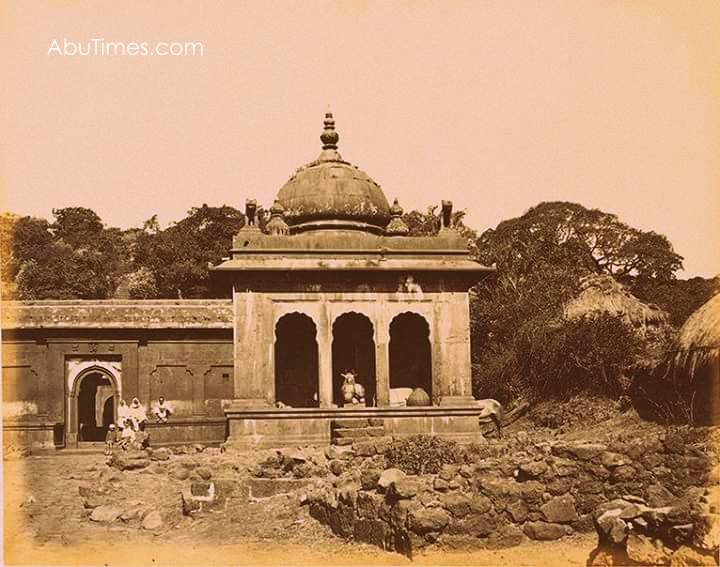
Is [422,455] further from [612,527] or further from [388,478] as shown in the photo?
[612,527]

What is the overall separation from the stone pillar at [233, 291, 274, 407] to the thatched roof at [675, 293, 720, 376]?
9.21 meters

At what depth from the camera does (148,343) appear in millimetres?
27219

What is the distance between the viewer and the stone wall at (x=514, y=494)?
14.1 m

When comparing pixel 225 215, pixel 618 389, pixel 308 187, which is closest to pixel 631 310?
pixel 618 389

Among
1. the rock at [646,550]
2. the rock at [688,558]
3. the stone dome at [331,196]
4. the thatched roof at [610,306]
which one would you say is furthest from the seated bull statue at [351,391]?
the rock at [688,558]

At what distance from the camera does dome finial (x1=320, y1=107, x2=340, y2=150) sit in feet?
87.1

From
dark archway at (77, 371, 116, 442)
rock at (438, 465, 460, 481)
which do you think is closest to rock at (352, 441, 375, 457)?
rock at (438, 465, 460, 481)

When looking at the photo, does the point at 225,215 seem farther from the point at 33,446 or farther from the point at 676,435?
the point at 676,435

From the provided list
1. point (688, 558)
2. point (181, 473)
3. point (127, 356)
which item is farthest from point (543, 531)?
point (127, 356)

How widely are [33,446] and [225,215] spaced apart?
21380 mm

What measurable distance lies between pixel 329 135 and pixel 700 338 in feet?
35.7

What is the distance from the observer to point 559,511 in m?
14.4

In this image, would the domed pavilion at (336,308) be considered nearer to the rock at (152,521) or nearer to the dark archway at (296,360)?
the dark archway at (296,360)

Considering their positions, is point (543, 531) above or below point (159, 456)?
below
